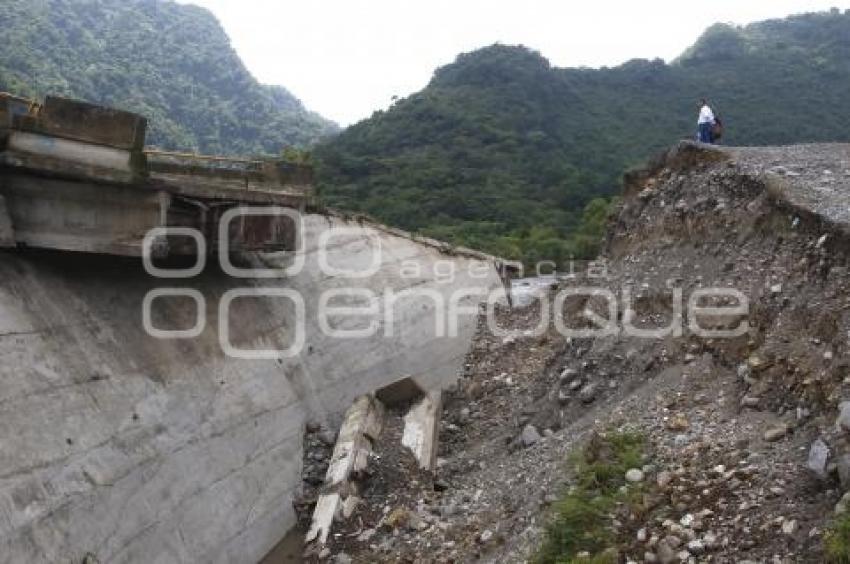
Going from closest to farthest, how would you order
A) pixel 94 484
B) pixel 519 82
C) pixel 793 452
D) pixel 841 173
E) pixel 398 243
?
1. pixel 793 452
2. pixel 94 484
3. pixel 841 173
4. pixel 398 243
5. pixel 519 82

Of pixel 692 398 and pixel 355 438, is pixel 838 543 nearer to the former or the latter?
pixel 692 398

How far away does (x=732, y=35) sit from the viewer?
7162 cm

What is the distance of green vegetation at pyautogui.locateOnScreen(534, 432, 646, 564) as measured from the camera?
17.2 ft

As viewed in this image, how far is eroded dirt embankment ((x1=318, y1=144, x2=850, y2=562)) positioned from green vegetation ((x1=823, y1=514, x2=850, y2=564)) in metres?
0.11

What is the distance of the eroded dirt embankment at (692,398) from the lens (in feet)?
16.4

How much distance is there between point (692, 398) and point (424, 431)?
148 inches

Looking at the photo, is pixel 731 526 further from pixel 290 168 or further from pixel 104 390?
pixel 290 168

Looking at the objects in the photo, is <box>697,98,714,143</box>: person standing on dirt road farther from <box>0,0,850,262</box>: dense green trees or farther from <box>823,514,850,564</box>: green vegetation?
<box>0,0,850,262</box>: dense green trees

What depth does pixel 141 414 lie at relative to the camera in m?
7.74

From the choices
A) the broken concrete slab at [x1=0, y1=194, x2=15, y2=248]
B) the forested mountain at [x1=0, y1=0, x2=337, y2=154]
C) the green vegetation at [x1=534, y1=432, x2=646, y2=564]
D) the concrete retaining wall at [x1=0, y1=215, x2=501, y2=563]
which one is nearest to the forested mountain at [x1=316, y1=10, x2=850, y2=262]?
the forested mountain at [x1=0, y1=0, x2=337, y2=154]

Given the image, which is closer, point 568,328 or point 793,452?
point 793,452

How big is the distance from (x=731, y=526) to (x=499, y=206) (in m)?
41.2

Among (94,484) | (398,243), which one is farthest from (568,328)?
(94,484)

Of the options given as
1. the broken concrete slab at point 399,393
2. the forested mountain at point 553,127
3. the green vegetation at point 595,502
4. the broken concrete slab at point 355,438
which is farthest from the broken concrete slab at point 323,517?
the forested mountain at point 553,127
